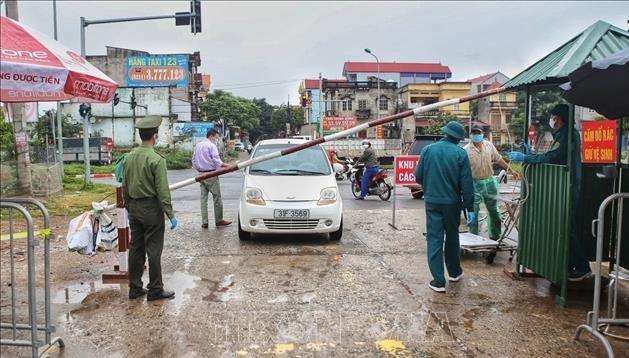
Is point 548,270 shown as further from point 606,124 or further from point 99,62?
point 99,62

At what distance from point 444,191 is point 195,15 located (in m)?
13.1

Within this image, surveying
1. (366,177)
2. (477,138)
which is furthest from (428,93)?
(477,138)

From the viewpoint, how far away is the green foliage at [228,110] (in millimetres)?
75125

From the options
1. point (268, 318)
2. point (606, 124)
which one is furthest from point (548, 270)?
point (606, 124)

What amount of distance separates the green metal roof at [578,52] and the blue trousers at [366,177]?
8.44 metres

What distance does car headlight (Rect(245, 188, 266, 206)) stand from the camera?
8000 millimetres

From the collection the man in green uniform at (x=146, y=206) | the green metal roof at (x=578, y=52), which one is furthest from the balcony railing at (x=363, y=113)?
the man in green uniform at (x=146, y=206)

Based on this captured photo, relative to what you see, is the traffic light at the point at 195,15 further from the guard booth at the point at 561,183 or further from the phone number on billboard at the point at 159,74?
the phone number on billboard at the point at 159,74

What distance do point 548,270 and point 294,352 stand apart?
9.46ft

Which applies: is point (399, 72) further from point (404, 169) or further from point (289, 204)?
point (289, 204)

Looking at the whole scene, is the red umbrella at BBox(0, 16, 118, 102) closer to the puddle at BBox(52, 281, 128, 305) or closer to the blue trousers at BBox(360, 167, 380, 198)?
the puddle at BBox(52, 281, 128, 305)

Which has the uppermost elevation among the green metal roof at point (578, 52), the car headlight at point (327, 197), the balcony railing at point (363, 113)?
the balcony railing at point (363, 113)

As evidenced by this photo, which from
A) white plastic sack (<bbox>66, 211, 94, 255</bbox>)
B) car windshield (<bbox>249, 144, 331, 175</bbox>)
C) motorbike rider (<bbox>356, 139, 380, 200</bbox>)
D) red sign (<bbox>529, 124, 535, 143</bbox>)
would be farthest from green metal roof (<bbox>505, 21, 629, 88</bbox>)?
motorbike rider (<bbox>356, 139, 380, 200</bbox>)

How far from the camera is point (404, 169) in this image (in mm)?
9719
